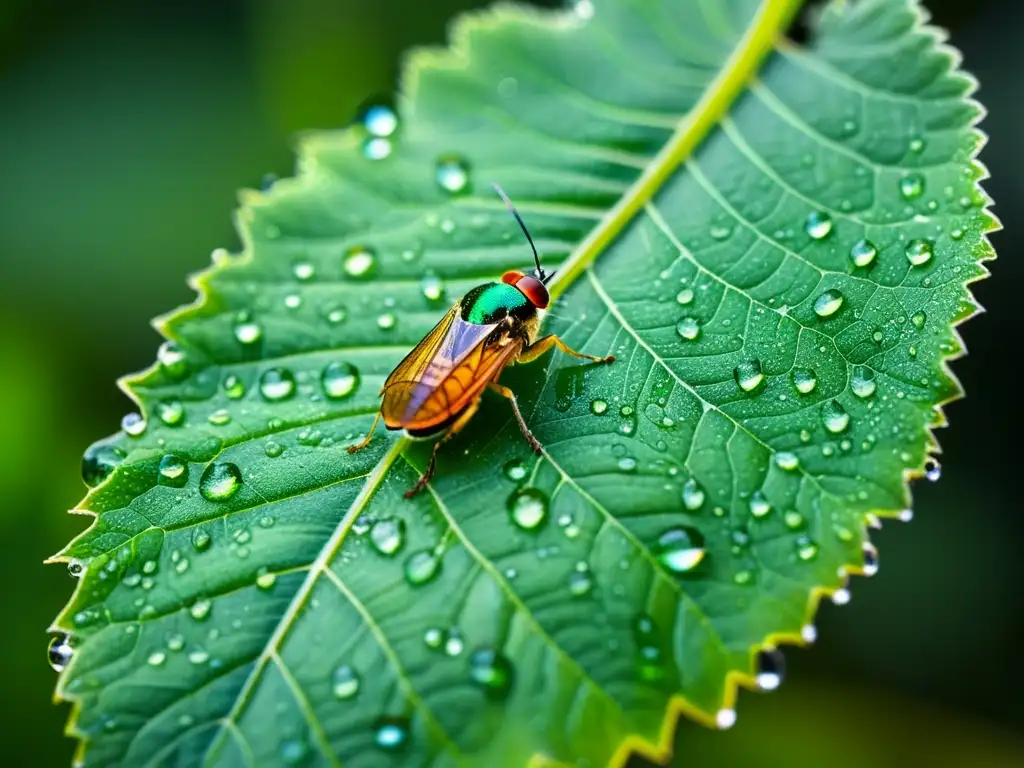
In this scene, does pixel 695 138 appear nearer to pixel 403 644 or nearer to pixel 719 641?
pixel 719 641

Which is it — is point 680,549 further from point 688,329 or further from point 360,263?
point 360,263

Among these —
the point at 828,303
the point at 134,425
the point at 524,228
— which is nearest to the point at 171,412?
the point at 134,425

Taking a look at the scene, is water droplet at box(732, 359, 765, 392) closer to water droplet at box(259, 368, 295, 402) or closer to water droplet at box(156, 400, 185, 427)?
water droplet at box(259, 368, 295, 402)

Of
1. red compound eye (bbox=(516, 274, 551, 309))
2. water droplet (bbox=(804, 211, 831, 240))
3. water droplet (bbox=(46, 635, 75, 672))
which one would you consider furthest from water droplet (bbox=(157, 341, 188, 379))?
water droplet (bbox=(804, 211, 831, 240))

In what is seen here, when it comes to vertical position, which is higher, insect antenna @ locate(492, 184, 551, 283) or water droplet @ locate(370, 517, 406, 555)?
insect antenna @ locate(492, 184, 551, 283)

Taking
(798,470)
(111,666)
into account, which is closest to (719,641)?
(798,470)

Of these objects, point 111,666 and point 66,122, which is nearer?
point 111,666
